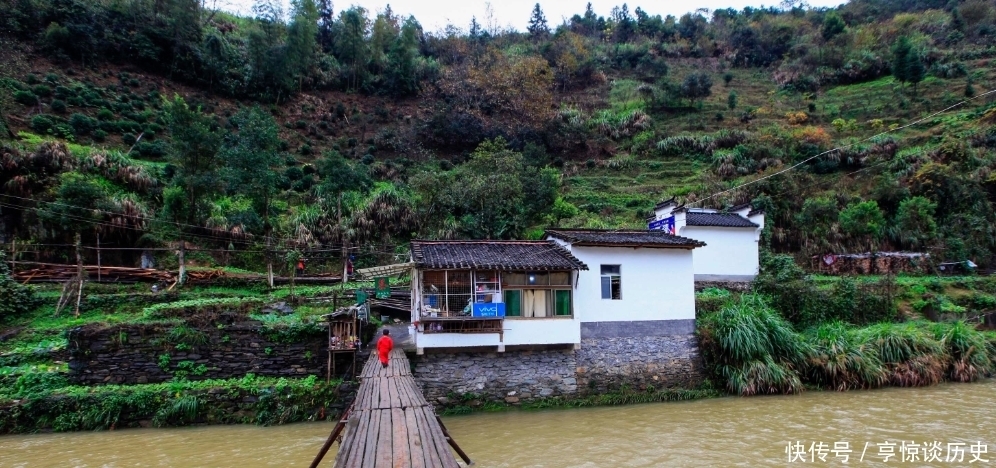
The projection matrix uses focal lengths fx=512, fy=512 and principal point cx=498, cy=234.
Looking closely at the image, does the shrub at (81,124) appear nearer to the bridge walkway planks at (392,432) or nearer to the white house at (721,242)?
the bridge walkway planks at (392,432)

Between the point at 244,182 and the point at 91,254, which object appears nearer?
the point at 91,254

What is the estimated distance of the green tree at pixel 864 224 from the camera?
24.4 metres

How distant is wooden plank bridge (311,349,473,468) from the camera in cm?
539

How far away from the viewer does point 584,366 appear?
14.2m

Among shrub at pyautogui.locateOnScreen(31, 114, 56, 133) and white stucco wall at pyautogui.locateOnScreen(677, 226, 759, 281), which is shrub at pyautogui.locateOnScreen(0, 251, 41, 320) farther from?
white stucco wall at pyautogui.locateOnScreen(677, 226, 759, 281)

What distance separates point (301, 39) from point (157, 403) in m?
39.9

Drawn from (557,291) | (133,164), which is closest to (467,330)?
(557,291)

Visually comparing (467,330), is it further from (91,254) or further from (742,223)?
(91,254)

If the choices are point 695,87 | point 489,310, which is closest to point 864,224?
point 489,310

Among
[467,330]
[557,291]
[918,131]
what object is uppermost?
[918,131]

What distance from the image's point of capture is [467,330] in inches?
522

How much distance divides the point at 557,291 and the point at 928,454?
8.18 m

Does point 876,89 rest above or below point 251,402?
above

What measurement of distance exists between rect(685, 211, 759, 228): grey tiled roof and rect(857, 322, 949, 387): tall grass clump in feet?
21.0
